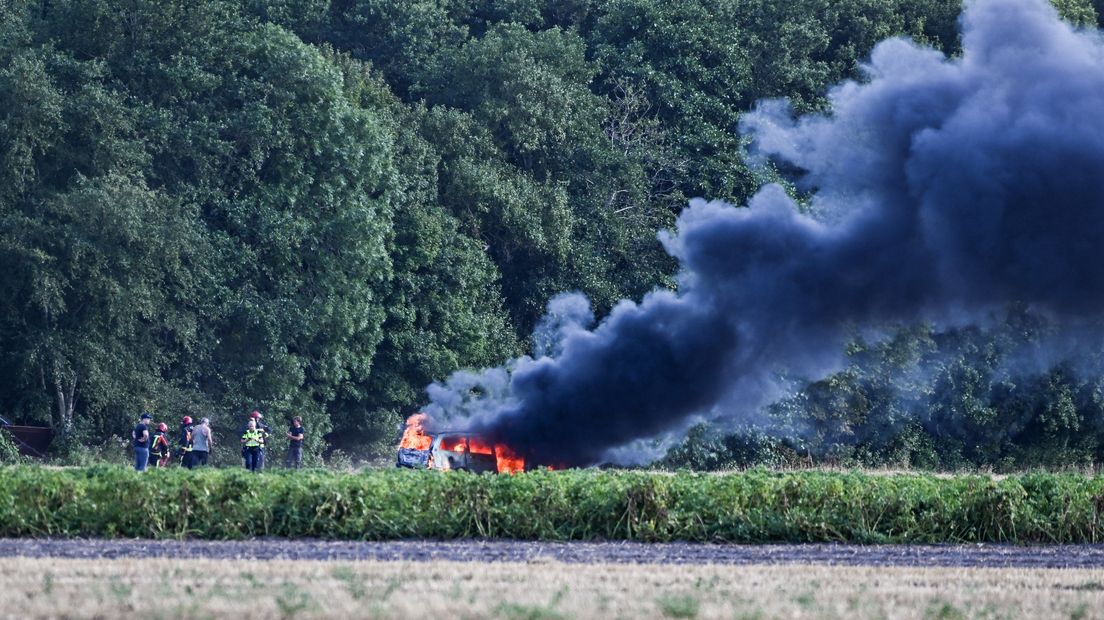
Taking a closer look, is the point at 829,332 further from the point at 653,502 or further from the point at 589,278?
the point at 589,278

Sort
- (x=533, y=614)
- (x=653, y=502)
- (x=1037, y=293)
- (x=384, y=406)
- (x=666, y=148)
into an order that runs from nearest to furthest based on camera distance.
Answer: (x=533, y=614) < (x=653, y=502) < (x=1037, y=293) < (x=384, y=406) < (x=666, y=148)

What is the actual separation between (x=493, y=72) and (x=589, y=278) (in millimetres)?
8317

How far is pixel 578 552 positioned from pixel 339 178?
29504 millimetres

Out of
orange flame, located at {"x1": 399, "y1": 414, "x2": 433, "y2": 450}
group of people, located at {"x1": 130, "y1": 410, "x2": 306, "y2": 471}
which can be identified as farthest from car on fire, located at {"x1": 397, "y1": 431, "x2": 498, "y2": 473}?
group of people, located at {"x1": 130, "y1": 410, "x2": 306, "y2": 471}

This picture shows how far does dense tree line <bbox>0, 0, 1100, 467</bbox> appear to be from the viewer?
50594mm

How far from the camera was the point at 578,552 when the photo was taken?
26781 millimetres

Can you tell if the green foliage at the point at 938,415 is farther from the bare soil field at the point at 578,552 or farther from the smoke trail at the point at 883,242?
the bare soil field at the point at 578,552

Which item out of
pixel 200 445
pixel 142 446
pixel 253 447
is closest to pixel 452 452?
pixel 253 447

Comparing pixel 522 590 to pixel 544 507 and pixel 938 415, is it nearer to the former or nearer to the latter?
pixel 544 507

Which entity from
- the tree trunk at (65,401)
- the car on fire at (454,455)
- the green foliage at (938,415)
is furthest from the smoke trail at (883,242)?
the tree trunk at (65,401)

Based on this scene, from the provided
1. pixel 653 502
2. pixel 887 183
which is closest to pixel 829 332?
pixel 887 183

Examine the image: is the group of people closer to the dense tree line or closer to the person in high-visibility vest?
the person in high-visibility vest

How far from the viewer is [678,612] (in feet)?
62.8

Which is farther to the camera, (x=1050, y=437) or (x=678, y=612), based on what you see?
(x=1050, y=437)
